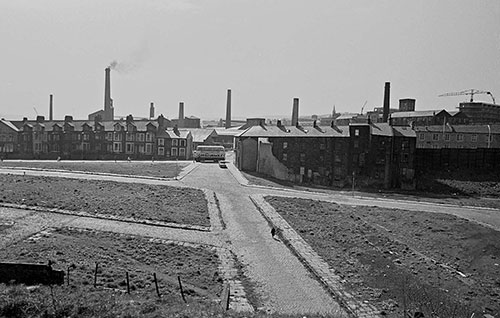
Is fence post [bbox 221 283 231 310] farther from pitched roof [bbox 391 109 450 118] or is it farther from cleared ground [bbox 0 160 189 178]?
pitched roof [bbox 391 109 450 118]

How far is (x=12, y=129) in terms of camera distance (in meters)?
71.7

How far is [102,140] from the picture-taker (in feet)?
236

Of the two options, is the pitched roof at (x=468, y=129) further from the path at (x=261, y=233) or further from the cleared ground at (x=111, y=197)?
the cleared ground at (x=111, y=197)

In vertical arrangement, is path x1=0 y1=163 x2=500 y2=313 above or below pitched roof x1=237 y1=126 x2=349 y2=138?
below

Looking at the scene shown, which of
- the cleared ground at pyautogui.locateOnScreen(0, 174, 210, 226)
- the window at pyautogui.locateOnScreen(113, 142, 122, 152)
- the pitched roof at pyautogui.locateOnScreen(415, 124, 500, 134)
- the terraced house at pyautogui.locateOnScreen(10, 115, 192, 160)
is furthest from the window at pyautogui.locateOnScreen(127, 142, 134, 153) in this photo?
the pitched roof at pyautogui.locateOnScreen(415, 124, 500, 134)

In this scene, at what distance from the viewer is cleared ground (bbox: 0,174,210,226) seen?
92.1ft

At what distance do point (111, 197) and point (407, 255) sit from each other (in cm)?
2094

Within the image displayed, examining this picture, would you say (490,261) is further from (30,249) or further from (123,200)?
(123,200)

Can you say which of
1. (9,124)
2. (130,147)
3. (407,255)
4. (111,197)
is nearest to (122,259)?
(407,255)

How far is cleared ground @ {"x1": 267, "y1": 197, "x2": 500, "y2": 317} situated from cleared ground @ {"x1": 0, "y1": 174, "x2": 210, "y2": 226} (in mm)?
6526

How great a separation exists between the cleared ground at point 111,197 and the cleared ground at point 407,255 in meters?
6.53

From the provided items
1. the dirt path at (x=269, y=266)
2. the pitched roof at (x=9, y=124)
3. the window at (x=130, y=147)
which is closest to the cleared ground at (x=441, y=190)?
the dirt path at (x=269, y=266)

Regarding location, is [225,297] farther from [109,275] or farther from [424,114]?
[424,114]

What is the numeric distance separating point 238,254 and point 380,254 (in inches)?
287
